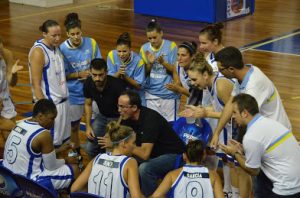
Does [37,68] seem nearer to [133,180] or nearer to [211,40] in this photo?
[211,40]

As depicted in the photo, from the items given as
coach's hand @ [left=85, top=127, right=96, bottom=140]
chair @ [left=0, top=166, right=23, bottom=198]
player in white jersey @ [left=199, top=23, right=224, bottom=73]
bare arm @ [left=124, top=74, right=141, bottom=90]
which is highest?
player in white jersey @ [left=199, top=23, right=224, bottom=73]

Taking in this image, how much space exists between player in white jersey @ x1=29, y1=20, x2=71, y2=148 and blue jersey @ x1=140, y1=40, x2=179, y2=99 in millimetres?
1157

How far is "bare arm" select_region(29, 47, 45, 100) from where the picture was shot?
7.30 meters

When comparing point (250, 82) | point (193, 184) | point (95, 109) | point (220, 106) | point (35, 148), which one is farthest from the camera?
point (95, 109)

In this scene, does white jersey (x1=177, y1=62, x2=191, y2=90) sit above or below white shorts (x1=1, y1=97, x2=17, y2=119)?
above

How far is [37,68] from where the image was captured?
729cm

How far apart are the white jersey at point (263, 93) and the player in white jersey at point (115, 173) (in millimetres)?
1254

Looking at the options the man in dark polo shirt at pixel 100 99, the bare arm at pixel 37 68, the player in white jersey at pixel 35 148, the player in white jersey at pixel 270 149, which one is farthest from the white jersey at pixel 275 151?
the bare arm at pixel 37 68

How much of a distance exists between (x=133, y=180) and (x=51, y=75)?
2439 mm

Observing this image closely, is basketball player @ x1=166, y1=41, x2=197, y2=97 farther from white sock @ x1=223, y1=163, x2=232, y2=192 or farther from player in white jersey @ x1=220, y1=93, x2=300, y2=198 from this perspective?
player in white jersey @ x1=220, y1=93, x2=300, y2=198

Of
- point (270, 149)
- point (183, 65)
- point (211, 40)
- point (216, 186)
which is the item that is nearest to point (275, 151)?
point (270, 149)

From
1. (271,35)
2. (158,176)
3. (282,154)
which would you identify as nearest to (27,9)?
(271,35)

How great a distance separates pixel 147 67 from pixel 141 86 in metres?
0.27

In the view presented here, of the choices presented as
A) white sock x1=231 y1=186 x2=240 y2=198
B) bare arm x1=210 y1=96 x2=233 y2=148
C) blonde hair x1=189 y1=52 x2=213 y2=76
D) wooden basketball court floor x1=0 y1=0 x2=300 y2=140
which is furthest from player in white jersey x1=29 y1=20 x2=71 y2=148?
wooden basketball court floor x1=0 y1=0 x2=300 y2=140
